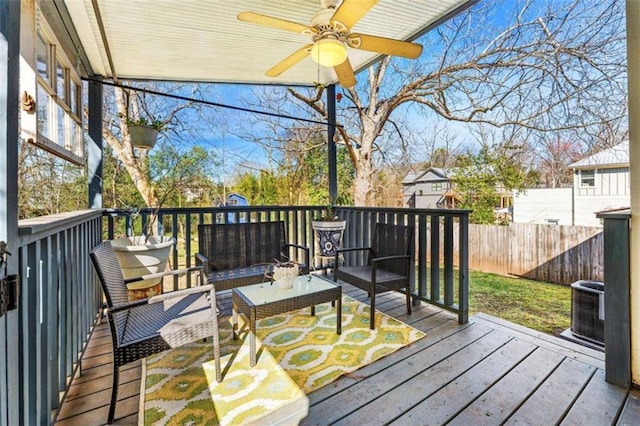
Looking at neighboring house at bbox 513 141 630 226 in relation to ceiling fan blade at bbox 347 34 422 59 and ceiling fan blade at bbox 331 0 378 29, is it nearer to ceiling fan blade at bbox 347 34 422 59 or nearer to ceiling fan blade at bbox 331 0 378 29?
ceiling fan blade at bbox 347 34 422 59

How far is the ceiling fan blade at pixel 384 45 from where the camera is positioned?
2.49m

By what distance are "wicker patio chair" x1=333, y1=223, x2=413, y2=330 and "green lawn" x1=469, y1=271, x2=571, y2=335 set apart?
1.37 meters

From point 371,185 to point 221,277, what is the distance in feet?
22.3

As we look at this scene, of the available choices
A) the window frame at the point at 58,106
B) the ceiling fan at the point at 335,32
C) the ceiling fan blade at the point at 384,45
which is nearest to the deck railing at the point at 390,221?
the window frame at the point at 58,106

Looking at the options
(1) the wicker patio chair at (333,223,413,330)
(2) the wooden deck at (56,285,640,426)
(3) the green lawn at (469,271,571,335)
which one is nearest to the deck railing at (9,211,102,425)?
(2) the wooden deck at (56,285,640,426)

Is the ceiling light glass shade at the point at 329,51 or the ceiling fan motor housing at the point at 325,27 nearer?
the ceiling fan motor housing at the point at 325,27

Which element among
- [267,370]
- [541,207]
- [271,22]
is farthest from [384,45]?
[541,207]

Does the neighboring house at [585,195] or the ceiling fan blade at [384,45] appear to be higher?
the ceiling fan blade at [384,45]

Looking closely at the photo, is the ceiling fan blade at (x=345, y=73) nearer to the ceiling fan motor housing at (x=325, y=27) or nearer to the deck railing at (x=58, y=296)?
the ceiling fan motor housing at (x=325, y=27)

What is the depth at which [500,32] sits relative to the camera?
7203 millimetres

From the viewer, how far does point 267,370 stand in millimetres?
2104

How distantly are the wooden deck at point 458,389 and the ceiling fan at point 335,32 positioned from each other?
2.42 m

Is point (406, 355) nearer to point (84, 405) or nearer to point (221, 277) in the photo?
point (221, 277)

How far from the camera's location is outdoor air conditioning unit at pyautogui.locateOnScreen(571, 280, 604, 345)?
9.45 ft
